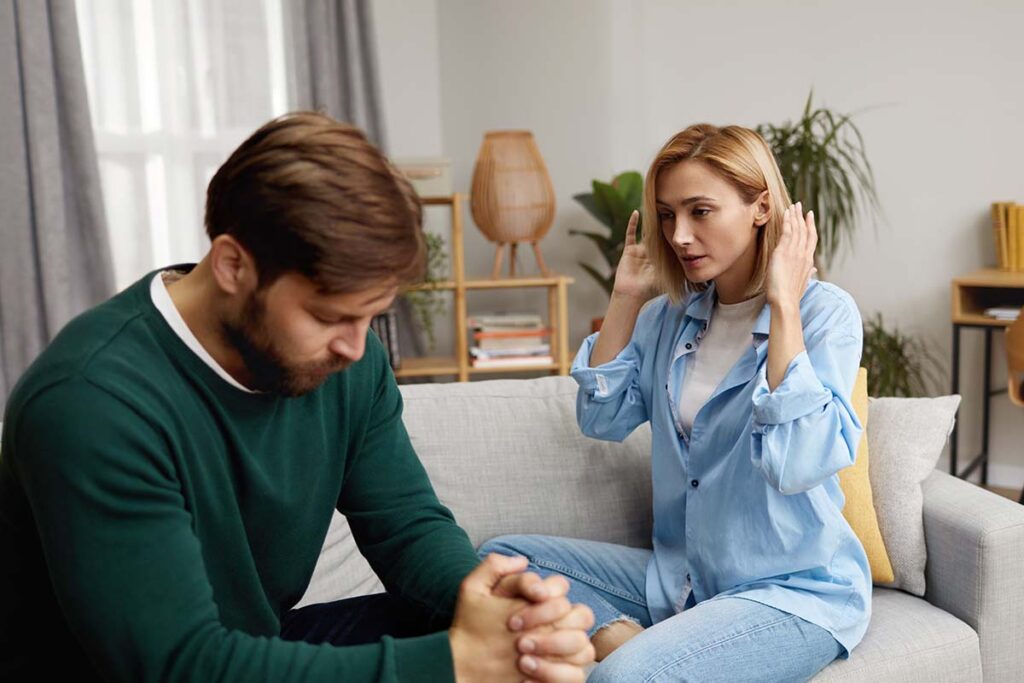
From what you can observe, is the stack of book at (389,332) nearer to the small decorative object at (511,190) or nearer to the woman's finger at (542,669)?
the small decorative object at (511,190)

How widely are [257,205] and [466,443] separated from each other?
113cm

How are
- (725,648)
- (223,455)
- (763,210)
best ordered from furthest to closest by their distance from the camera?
1. (763,210)
2. (725,648)
3. (223,455)

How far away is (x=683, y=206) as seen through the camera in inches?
69.0

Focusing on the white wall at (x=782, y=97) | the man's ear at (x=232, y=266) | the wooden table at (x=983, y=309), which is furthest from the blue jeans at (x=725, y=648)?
the white wall at (x=782, y=97)

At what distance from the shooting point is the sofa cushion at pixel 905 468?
1.83 meters

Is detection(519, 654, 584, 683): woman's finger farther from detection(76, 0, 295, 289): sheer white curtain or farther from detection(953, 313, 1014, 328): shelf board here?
detection(953, 313, 1014, 328): shelf board

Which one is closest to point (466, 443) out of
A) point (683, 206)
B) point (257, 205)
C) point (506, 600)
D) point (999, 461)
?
point (683, 206)

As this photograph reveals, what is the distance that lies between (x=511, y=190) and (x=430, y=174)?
338 millimetres

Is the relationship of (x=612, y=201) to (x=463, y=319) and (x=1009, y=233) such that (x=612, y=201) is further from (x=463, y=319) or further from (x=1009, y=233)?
(x=1009, y=233)

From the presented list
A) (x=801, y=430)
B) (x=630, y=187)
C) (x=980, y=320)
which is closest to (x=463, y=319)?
(x=630, y=187)

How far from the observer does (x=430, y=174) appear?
3779 millimetres

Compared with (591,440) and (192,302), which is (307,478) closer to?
(192,302)

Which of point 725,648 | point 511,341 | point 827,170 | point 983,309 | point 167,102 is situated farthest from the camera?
point 511,341

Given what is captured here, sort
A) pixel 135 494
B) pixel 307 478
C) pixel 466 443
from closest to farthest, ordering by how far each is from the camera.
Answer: pixel 135 494
pixel 307 478
pixel 466 443
